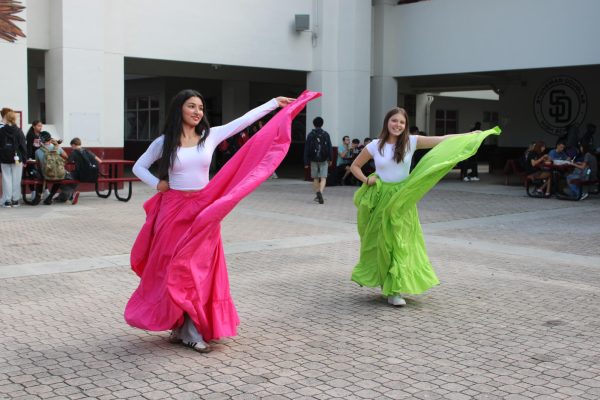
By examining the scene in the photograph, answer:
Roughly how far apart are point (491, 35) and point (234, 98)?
9699 mm

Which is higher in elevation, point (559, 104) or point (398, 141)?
point (559, 104)

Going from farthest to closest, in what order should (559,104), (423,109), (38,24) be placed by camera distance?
(423,109), (559,104), (38,24)

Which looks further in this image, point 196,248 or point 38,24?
point 38,24

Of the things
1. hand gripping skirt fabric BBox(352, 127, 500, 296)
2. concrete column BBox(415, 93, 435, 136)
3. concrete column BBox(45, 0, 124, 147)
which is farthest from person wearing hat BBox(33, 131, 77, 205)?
concrete column BBox(415, 93, 435, 136)

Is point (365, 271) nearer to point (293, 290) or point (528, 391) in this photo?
point (293, 290)

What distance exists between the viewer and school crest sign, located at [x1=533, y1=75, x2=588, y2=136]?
2189 cm

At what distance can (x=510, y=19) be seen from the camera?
59.0ft

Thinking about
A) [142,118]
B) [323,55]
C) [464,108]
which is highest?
[323,55]

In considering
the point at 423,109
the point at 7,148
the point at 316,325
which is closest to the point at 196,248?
the point at 316,325

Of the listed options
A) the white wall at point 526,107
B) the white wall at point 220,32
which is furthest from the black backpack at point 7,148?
the white wall at point 526,107

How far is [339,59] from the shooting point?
2000 cm

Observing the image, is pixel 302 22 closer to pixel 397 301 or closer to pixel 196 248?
pixel 397 301

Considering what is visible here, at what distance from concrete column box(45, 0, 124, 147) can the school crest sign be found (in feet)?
45.4

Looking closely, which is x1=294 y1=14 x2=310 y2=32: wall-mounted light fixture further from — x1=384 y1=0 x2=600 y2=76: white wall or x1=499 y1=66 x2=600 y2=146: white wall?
x1=499 y1=66 x2=600 y2=146: white wall
